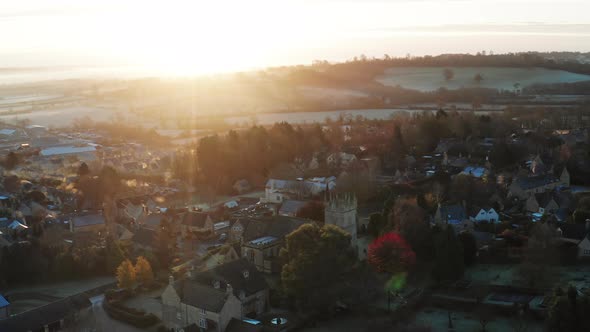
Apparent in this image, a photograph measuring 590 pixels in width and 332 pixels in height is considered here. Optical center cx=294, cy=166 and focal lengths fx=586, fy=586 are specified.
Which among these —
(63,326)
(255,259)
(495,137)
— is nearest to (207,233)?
(255,259)

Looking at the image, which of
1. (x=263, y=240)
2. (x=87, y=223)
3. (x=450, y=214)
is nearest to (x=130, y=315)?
(x=263, y=240)

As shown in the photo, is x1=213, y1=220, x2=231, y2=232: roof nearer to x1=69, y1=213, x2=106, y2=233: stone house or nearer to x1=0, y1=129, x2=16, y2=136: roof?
x1=69, y1=213, x2=106, y2=233: stone house

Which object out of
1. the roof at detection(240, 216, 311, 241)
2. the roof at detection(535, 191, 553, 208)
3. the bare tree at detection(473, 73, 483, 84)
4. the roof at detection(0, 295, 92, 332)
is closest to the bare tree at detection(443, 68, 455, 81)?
the bare tree at detection(473, 73, 483, 84)

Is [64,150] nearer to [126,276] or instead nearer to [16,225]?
[16,225]

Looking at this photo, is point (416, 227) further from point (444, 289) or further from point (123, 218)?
point (123, 218)

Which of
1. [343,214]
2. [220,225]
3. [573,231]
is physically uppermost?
[343,214]

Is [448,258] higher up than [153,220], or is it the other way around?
[448,258]

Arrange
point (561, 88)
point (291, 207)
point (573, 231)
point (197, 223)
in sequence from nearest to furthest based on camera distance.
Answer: point (573, 231) < point (197, 223) < point (291, 207) < point (561, 88)
